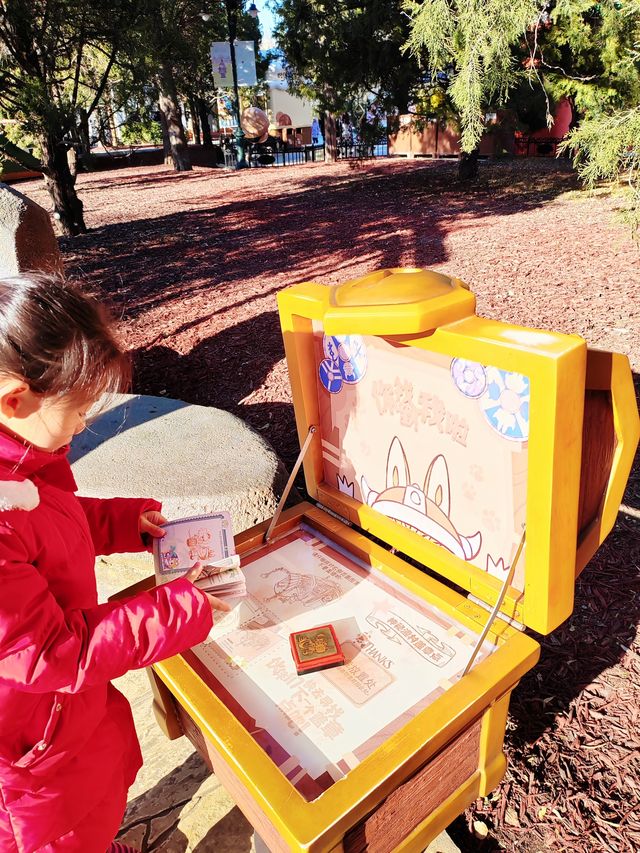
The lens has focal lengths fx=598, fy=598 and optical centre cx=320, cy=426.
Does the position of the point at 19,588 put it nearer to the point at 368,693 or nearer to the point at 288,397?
the point at 368,693

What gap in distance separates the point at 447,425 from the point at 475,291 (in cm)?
485

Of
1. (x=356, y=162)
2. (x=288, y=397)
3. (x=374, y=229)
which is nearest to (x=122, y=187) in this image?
(x=356, y=162)

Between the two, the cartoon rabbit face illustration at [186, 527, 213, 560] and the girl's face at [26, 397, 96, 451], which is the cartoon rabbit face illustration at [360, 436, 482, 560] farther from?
the girl's face at [26, 397, 96, 451]


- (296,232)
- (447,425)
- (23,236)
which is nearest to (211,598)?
(447,425)

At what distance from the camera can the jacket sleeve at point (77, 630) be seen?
1100 mm

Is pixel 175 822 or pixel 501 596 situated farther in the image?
pixel 175 822

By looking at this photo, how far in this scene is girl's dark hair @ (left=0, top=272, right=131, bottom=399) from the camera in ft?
3.69

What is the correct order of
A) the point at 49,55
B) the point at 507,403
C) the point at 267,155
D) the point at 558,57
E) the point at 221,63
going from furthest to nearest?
the point at 267,155 → the point at 221,63 → the point at 558,57 → the point at 49,55 → the point at 507,403

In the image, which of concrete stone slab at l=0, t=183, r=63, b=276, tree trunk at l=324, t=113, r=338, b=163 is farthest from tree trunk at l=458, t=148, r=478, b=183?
concrete stone slab at l=0, t=183, r=63, b=276

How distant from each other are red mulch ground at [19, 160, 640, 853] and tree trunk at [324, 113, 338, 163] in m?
5.38

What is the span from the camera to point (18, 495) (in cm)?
116

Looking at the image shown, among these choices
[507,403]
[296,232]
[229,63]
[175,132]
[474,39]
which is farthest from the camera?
[175,132]

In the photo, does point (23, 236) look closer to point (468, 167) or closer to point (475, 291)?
point (475, 291)

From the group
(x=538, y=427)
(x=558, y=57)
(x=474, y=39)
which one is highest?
(x=558, y=57)
